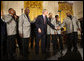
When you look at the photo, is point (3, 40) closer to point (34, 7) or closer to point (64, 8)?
point (34, 7)

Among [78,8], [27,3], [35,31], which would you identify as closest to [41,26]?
[35,31]

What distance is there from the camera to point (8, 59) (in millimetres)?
1429

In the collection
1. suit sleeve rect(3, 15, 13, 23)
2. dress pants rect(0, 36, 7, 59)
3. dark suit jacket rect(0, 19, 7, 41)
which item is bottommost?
dress pants rect(0, 36, 7, 59)

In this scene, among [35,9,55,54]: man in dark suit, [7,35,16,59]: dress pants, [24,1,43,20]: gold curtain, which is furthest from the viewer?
[24,1,43,20]: gold curtain

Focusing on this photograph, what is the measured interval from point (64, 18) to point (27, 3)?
0.95 meters

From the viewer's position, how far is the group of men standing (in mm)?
1507

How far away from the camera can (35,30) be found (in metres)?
1.81

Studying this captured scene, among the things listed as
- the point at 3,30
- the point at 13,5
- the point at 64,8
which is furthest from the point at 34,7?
the point at 3,30

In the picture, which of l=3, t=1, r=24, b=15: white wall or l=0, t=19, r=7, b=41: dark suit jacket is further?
l=3, t=1, r=24, b=15: white wall

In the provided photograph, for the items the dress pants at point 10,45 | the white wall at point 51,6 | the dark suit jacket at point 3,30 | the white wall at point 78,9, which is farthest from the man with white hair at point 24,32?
the white wall at point 78,9

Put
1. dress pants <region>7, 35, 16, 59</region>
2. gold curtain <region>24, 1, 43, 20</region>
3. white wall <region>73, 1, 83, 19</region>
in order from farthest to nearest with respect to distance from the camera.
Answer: gold curtain <region>24, 1, 43, 20</region> → white wall <region>73, 1, 83, 19</region> → dress pants <region>7, 35, 16, 59</region>

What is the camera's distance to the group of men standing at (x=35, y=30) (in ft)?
4.94

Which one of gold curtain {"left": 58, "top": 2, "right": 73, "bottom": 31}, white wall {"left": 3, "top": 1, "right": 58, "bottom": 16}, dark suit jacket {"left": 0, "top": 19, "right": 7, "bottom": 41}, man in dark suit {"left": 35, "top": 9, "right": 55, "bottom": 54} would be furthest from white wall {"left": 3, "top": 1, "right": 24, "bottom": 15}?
gold curtain {"left": 58, "top": 2, "right": 73, "bottom": 31}

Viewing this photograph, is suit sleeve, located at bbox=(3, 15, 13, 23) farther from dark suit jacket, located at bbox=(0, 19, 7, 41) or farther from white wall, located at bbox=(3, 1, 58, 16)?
white wall, located at bbox=(3, 1, 58, 16)
